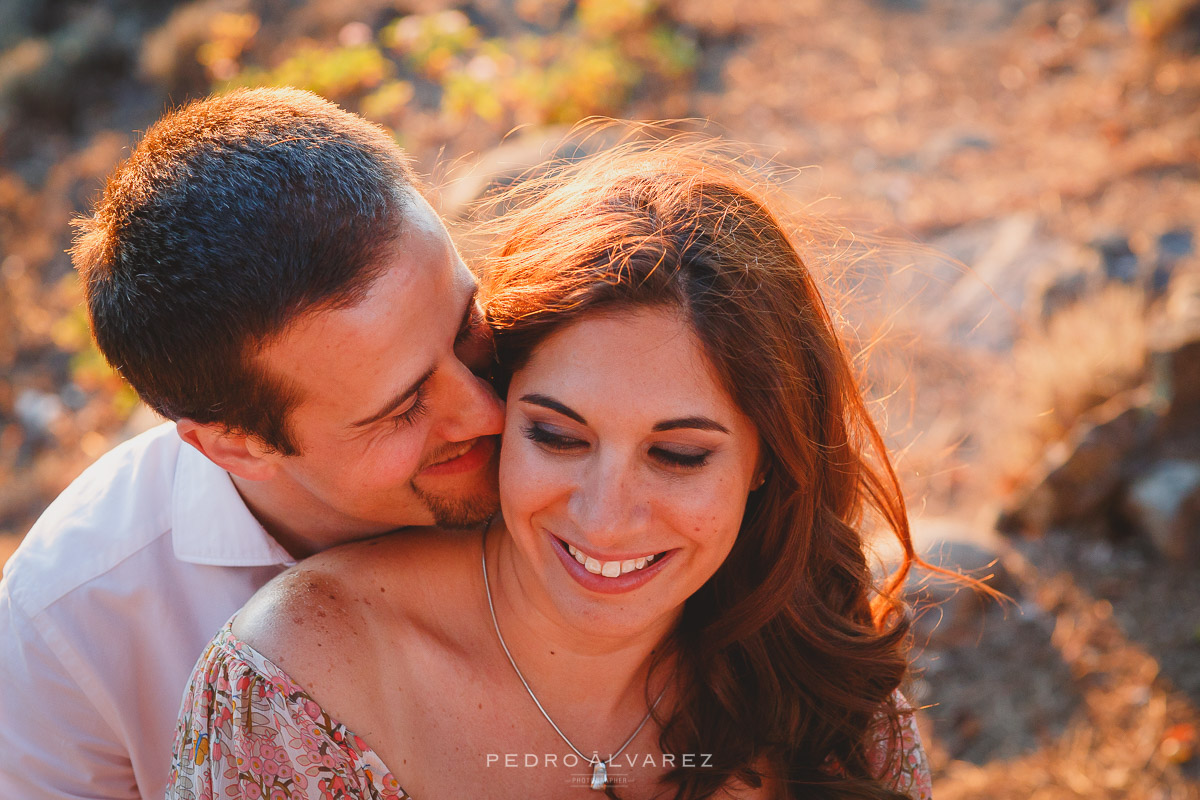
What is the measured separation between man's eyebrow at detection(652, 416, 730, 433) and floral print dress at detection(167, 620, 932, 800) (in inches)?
34.3

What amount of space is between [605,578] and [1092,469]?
353 cm

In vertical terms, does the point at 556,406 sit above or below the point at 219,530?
above

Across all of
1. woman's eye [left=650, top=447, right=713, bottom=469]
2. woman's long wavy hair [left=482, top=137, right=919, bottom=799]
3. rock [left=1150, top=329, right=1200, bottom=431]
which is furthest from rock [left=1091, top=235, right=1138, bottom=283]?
woman's eye [left=650, top=447, right=713, bottom=469]

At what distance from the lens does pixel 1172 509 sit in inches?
179

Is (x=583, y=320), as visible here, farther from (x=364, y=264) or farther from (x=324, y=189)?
(x=324, y=189)

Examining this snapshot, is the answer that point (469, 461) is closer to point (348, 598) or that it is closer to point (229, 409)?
point (348, 598)

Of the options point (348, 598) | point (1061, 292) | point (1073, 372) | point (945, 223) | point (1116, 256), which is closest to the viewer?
point (348, 598)

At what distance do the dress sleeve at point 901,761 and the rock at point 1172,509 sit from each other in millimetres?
2712

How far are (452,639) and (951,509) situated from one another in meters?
3.69

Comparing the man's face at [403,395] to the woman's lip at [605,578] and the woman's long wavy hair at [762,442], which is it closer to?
the woman's long wavy hair at [762,442]

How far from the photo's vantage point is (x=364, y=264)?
2082 mm

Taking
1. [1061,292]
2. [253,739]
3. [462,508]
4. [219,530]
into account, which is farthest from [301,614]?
[1061,292]

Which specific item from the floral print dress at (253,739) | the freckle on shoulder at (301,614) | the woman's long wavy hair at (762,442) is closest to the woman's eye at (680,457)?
the woman's long wavy hair at (762,442)

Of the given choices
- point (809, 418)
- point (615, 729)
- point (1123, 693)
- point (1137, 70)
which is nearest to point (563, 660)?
point (615, 729)
